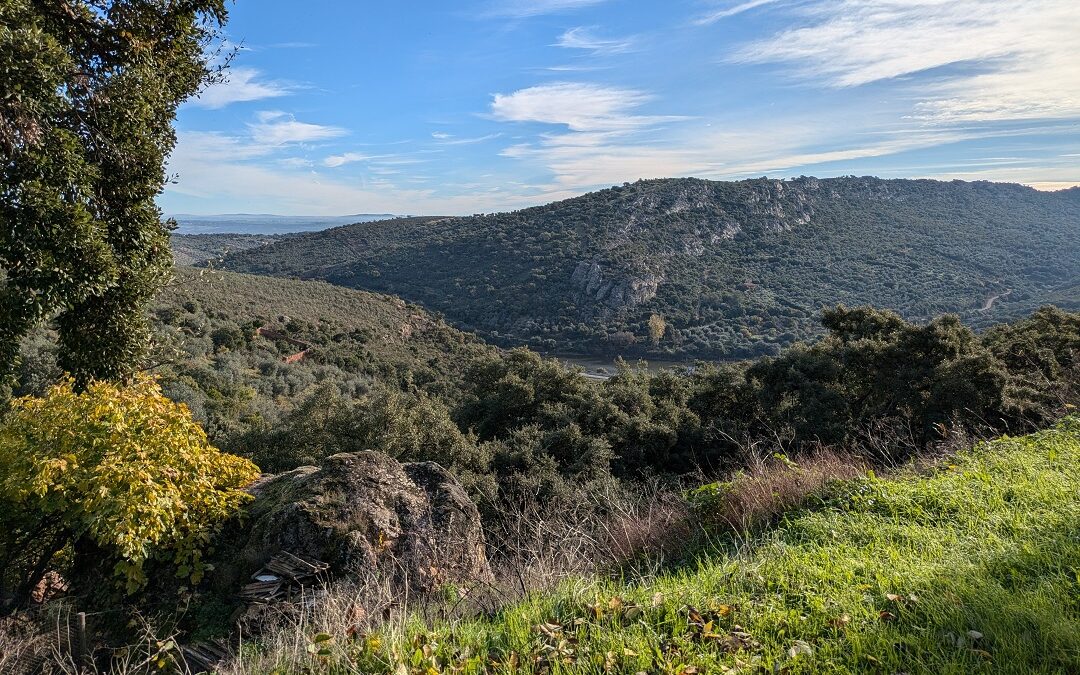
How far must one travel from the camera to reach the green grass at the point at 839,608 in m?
2.39

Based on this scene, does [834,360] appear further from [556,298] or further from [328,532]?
[556,298]

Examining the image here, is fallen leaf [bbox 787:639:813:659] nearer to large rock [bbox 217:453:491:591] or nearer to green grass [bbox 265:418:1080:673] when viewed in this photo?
green grass [bbox 265:418:1080:673]

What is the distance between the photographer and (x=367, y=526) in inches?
195

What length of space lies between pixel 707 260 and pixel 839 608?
6194cm

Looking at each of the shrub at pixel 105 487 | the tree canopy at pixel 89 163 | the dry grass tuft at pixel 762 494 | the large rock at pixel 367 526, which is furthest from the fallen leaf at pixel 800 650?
the tree canopy at pixel 89 163

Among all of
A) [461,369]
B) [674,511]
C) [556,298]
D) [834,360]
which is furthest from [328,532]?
[556,298]

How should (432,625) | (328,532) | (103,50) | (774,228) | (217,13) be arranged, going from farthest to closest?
(774,228)
(217,13)
(103,50)
(328,532)
(432,625)

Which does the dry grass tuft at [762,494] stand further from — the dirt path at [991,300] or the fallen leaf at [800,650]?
→ the dirt path at [991,300]

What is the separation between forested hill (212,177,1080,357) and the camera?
46.8 metres

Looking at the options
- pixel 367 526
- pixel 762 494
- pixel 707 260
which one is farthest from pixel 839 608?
pixel 707 260

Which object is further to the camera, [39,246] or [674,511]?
[39,246]

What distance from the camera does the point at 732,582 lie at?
3191 millimetres

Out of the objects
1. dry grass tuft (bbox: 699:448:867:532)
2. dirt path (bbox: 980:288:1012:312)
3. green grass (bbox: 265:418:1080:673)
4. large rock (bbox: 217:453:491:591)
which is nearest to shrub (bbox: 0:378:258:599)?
large rock (bbox: 217:453:491:591)

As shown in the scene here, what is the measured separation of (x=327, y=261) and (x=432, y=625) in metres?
71.2
